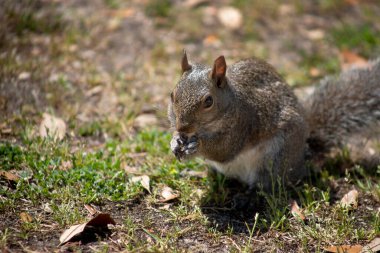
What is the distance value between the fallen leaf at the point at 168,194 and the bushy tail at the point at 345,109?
3.70ft

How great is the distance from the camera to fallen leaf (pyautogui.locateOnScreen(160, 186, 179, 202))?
3.21 meters

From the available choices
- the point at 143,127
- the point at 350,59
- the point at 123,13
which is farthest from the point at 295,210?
the point at 123,13

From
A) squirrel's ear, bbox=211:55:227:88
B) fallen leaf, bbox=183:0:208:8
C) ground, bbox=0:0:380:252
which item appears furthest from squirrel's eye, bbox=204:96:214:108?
fallen leaf, bbox=183:0:208:8

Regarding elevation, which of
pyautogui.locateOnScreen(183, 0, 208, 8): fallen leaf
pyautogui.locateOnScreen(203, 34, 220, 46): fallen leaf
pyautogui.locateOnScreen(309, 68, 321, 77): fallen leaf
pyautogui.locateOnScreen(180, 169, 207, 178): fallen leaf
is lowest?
→ pyautogui.locateOnScreen(180, 169, 207, 178): fallen leaf

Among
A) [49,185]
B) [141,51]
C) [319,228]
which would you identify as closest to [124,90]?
[141,51]

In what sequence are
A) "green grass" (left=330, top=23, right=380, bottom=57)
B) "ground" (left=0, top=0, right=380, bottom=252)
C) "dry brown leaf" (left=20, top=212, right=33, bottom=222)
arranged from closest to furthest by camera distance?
"dry brown leaf" (left=20, top=212, right=33, bottom=222), "ground" (left=0, top=0, right=380, bottom=252), "green grass" (left=330, top=23, right=380, bottom=57)

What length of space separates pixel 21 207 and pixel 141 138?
3.87 feet

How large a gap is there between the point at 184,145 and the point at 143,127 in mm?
1088

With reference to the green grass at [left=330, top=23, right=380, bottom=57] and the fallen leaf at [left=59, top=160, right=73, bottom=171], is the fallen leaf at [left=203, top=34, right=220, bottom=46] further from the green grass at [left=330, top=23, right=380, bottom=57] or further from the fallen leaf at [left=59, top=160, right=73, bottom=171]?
the fallen leaf at [left=59, top=160, right=73, bottom=171]

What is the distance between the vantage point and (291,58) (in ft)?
16.7

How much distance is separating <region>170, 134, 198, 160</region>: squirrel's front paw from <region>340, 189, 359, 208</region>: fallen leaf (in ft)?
3.24

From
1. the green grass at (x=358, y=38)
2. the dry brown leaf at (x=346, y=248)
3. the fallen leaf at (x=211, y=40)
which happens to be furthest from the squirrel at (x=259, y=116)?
the fallen leaf at (x=211, y=40)

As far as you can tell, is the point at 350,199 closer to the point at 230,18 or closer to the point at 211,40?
the point at 211,40

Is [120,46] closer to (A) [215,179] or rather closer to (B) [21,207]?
(A) [215,179]
